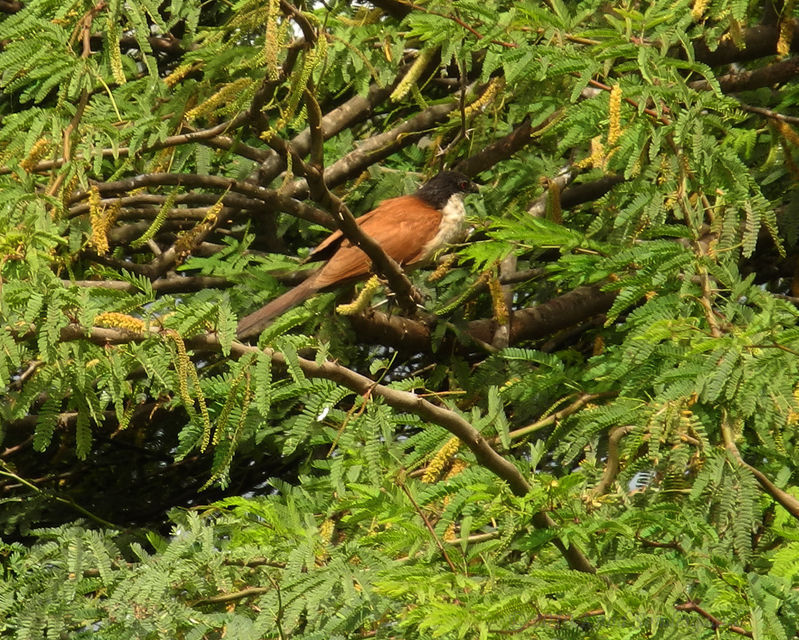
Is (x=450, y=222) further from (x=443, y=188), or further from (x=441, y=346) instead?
(x=441, y=346)

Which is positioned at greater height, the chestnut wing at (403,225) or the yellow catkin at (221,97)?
the yellow catkin at (221,97)

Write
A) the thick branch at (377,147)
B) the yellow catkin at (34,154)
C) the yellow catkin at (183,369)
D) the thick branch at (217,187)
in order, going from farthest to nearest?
the thick branch at (377,147), the thick branch at (217,187), the yellow catkin at (34,154), the yellow catkin at (183,369)

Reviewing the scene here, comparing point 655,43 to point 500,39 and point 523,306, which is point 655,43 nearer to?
point 500,39

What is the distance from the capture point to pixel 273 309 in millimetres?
5684

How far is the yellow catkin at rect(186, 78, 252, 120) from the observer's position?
345 centimetres

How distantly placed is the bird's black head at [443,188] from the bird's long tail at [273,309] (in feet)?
3.46

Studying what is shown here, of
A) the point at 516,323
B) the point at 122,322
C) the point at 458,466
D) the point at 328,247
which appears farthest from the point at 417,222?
the point at 122,322

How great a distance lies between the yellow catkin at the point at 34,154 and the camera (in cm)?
411

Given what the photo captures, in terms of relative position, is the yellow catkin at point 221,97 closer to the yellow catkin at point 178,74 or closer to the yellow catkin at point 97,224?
the yellow catkin at point 178,74

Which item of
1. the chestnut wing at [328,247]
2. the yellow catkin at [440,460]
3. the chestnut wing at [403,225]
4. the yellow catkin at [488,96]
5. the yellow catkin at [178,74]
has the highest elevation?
the yellow catkin at [178,74]

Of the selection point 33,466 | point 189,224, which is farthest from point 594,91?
point 33,466

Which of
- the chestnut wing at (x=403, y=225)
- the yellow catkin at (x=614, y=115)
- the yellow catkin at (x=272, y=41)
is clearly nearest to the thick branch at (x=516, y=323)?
the chestnut wing at (x=403, y=225)

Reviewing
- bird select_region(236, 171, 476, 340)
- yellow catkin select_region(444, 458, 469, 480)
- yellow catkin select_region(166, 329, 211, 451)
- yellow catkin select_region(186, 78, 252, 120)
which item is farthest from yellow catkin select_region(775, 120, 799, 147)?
yellow catkin select_region(166, 329, 211, 451)

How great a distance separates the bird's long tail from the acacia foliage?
16cm
